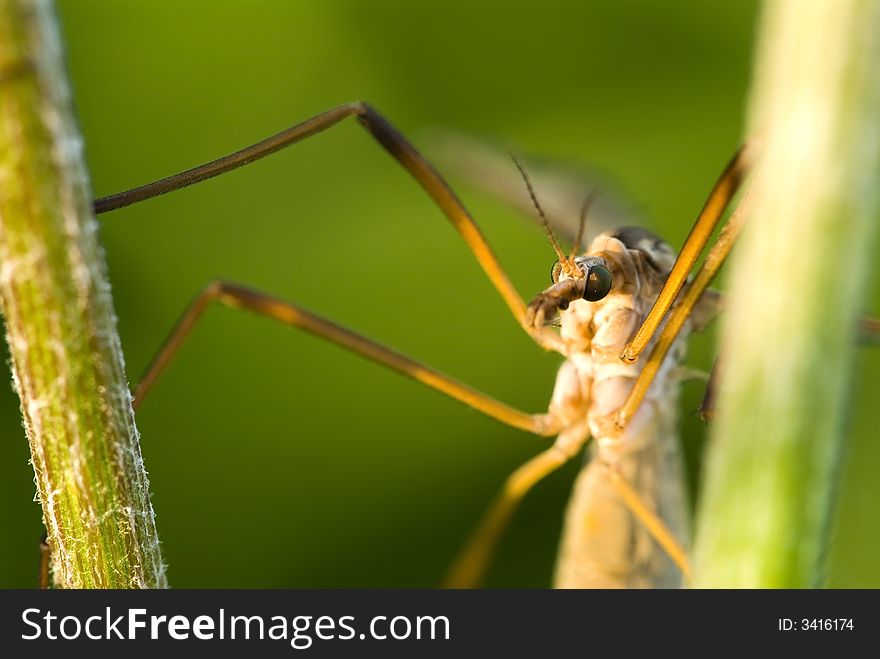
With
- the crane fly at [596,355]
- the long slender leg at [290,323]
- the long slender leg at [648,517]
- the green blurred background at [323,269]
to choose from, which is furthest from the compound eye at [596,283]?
the green blurred background at [323,269]

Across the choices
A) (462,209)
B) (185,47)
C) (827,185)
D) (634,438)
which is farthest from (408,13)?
(827,185)

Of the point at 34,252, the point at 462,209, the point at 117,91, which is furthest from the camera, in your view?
the point at 117,91

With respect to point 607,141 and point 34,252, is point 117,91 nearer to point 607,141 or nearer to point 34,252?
Answer: point 607,141

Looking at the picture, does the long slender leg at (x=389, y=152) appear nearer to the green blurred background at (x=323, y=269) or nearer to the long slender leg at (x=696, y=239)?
the long slender leg at (x=696, y=239)

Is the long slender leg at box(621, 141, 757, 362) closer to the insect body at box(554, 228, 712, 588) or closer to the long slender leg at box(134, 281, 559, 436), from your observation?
the insect body at box(554, 228, 712, 588)

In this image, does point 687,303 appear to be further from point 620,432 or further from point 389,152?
point 389,152

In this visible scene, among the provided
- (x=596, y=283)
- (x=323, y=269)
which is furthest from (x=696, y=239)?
(x=323, y=269)

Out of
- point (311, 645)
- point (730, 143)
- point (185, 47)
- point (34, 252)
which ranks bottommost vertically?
point (311, 645)
